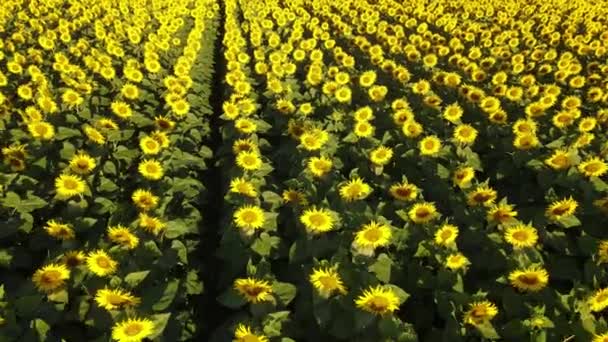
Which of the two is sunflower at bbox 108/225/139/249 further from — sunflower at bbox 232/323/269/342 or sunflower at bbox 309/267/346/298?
sunflower at bbox 309/267/346/298

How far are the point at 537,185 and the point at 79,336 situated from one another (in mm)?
6675

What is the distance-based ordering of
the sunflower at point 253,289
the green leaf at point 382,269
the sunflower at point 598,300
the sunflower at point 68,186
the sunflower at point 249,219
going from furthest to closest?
the sunflower at point 68,186 < the sunflower at point 249,219 < the green leaf at point 382,269 < the sunflower at point 253,289 < the sunflower at point 598,300

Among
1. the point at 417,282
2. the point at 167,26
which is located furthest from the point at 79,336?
the point at 167,26

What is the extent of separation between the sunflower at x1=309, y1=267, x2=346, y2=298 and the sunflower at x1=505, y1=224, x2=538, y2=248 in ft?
6.43

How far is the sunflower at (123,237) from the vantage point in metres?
5.29

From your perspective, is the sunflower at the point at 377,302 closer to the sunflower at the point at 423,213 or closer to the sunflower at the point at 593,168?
the sunflower at the point at 423,213

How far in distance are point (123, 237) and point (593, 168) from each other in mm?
5914

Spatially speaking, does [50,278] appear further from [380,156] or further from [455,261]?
[380,156]

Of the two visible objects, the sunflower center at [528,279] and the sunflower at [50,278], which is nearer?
the sunflower at [50,278]

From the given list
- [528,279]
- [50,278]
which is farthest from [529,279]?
[50,278]

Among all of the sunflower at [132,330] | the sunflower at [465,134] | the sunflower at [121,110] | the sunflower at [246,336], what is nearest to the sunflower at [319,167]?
the sunflower at [465,134]

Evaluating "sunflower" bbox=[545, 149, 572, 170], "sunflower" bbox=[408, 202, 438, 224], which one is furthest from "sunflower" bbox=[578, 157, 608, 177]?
"sunflower" bbox=[408, 202, 438, 224]

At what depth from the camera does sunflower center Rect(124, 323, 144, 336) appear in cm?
416

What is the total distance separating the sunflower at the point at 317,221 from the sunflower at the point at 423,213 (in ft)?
3.05
